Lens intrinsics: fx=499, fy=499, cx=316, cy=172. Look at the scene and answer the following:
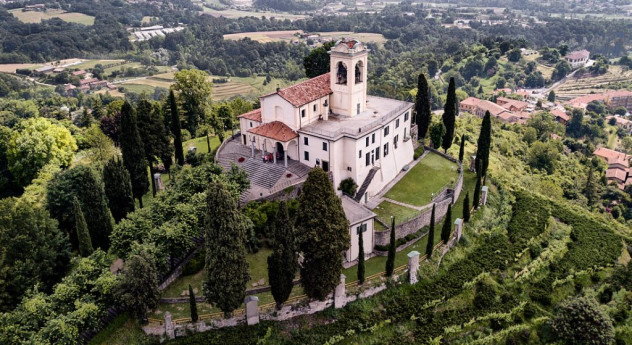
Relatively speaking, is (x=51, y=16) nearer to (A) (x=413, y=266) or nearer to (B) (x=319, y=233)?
(B) (x=319, y=233)

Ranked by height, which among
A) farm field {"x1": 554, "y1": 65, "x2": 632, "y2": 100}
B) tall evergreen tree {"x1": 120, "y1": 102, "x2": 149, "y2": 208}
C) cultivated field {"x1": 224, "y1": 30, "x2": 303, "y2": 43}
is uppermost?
tall evergreen tree {"x1": 120, "y1": 102, "x2": 149, "y2": 208}

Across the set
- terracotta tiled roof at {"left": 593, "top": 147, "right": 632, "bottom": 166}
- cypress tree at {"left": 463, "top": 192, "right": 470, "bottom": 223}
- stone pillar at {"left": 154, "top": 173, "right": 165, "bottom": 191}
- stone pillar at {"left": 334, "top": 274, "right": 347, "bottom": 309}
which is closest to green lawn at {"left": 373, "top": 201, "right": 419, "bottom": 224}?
cypress tree at {"left": 463, "top": 192, "right": 470, "bottom": 223}

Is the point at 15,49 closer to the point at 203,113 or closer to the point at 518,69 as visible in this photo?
the point at 203,113

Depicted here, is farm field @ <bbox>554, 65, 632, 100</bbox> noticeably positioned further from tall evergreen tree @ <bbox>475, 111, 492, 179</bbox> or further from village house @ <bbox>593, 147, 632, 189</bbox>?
tall evergreen tree @ <bbox>475, 111, 492, 179</bbox>

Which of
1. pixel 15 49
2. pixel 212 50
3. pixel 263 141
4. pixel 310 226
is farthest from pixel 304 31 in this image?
pixel 310 226

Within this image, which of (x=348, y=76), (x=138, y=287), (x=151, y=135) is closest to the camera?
(x=138, y=287)

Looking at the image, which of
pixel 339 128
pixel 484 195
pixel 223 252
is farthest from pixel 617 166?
pixel 223 252

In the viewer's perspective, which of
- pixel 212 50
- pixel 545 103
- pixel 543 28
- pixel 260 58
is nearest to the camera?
pixel 545 103
